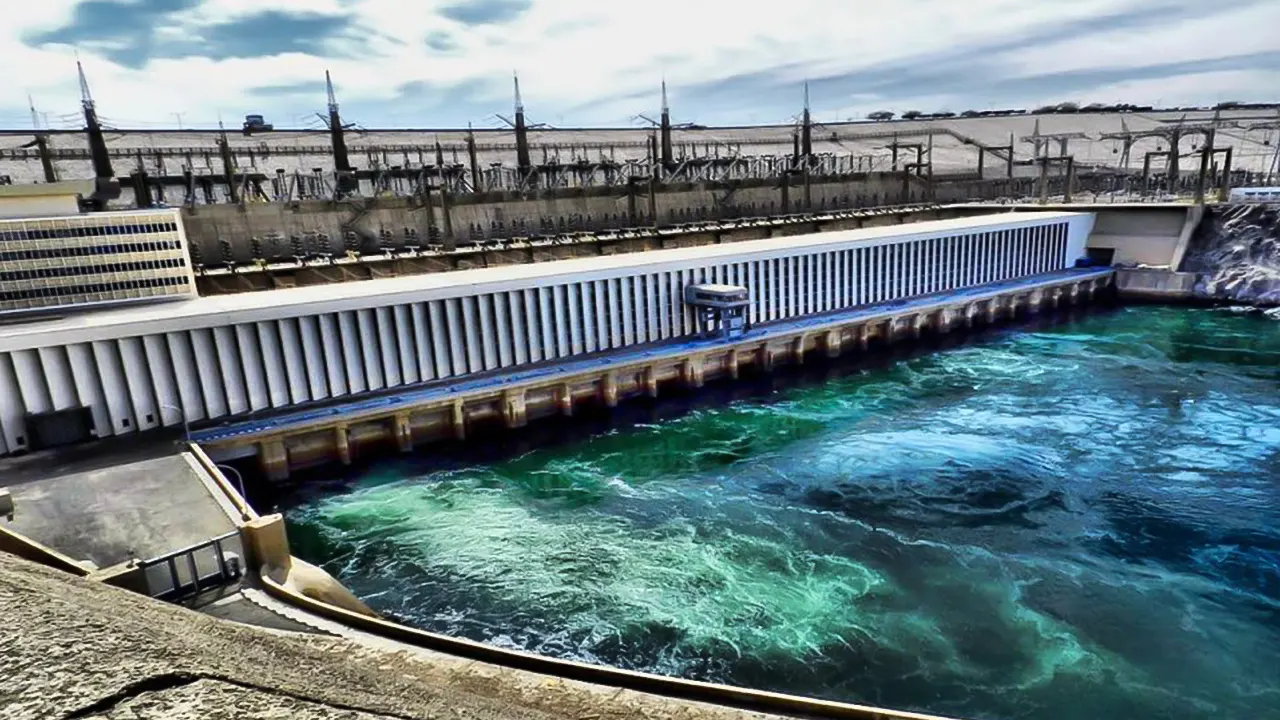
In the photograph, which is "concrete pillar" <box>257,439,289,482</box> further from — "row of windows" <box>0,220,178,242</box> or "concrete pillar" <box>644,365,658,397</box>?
"concrete pillar" <box>644,365,658,397</box>

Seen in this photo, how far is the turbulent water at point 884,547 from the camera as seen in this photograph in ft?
46.2

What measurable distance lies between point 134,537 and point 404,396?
38.5ft

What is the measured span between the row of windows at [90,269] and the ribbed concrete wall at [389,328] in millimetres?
1454

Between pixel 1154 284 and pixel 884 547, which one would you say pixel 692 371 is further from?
pixel 1154 284

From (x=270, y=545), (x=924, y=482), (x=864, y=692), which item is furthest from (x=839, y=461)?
(x=270, y=545)

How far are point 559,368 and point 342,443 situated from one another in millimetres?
8200

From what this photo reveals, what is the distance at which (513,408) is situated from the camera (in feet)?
90.4

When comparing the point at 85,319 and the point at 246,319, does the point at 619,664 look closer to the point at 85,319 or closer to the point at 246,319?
the point at 246,319

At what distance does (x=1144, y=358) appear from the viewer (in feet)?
115

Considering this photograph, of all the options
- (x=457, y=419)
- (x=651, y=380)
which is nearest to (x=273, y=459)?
(x=457, y=419)

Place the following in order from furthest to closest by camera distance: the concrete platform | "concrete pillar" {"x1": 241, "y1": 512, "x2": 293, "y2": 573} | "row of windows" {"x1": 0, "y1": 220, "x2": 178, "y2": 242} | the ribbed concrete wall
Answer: "row of windows" {"x1": 0, "y1": 220, "x2": 178, "y2": 242}
the ribbed concrete wall
the concrete platform
"concrete pillar" {"x1": 241, "y1": 512, "x2": 293, "y2": 573}

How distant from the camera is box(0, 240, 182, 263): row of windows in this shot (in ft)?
69.8

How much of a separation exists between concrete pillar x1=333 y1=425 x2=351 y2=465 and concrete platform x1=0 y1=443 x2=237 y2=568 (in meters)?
5.04

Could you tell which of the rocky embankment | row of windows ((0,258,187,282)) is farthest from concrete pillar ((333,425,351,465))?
the rocky embankment
